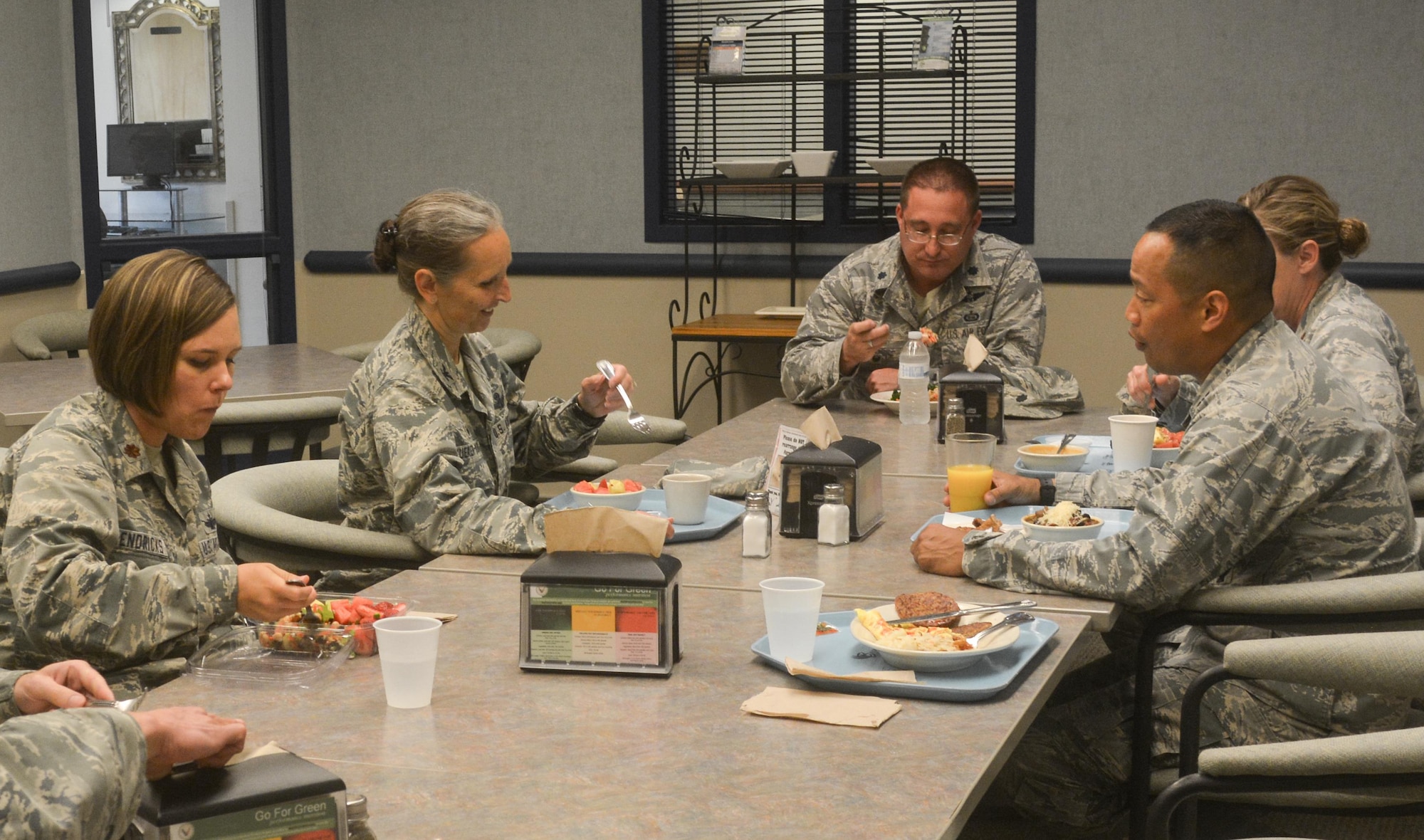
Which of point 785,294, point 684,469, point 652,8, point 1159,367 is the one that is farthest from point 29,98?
point 1159,367

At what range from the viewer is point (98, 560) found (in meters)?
1.86

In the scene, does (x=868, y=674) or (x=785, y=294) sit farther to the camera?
(x=785, y=294)

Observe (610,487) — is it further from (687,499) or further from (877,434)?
(877,434)

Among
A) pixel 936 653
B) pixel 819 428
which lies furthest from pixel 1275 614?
pixel 819 428

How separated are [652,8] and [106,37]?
2392 millimetres

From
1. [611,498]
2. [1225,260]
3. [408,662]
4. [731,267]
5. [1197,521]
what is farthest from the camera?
[731,267]

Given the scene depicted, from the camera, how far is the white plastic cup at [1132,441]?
289cm

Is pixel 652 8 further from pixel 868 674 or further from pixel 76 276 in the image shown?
pixel 868 674

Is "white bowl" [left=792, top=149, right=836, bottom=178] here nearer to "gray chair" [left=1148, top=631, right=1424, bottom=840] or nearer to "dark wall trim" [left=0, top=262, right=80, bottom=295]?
"dark wall trim" [left=0, top=262, right=80, bottom=295]

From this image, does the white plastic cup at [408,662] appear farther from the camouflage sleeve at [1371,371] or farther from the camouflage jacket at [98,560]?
the camouflage sleeve at [1371,371]

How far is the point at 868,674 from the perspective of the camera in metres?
1.75

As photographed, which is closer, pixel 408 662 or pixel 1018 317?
pixel 408 662

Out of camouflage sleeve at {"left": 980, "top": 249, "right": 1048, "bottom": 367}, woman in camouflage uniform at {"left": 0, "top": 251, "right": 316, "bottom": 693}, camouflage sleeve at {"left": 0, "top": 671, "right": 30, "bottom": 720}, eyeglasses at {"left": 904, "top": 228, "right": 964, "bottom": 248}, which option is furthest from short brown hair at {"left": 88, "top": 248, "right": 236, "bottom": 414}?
camouflage sleeve at {"left": 980, "top": 249, "right": 1048, "bottom": 367}

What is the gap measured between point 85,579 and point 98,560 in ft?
0.15
